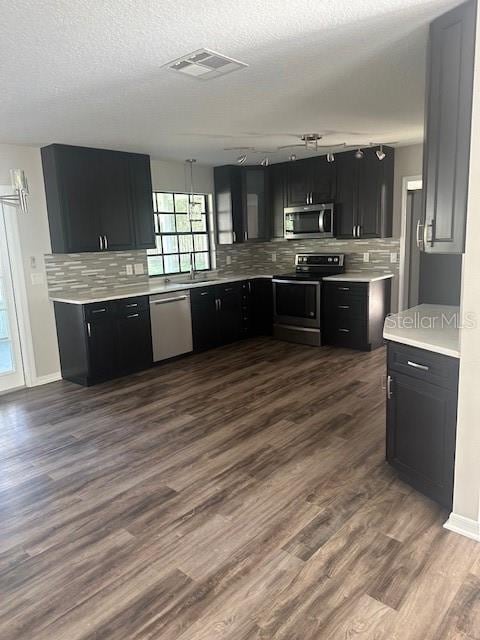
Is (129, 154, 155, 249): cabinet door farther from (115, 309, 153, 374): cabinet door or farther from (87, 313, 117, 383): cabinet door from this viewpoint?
(87, 313, 117, 383): cabinet door

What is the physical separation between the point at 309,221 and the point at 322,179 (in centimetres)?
56

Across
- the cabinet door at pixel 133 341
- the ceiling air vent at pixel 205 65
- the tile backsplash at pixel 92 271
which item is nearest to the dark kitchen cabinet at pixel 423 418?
the ceiling air vent at pixel 205 65

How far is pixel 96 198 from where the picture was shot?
4.76 metres

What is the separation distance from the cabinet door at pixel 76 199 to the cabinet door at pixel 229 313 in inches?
69.6

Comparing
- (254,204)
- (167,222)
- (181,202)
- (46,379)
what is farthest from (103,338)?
(254,204)

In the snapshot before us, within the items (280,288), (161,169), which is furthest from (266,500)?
(161,169)

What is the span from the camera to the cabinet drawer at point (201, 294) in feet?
17.9

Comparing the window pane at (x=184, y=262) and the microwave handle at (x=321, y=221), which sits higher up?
the microwave handle at (x=321, y=221)

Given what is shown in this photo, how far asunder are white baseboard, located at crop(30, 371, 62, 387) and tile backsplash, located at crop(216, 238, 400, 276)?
2756 mm

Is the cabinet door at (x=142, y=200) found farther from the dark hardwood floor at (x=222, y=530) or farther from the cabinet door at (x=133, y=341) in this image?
the dark hardwood floor at (x=222, y=530)

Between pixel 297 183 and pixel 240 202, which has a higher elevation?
pixel 297 183

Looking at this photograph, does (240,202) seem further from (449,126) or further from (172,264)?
(449,126)

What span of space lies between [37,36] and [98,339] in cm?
295

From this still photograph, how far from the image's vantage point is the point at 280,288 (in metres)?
6.11
